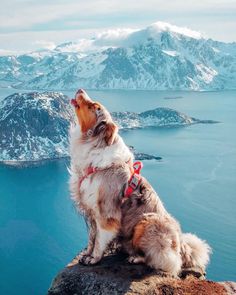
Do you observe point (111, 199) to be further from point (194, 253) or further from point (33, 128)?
point (33, 128)

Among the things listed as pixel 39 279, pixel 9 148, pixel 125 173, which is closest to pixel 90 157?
pixel 125 173

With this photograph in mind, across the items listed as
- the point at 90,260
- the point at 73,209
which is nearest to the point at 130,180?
the point at 90,260

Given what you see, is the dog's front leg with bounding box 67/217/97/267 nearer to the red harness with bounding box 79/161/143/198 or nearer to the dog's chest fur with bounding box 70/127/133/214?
the dog's chest fur with bounding box 70/127/133/214

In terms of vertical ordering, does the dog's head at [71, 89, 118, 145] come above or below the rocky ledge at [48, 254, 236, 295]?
above

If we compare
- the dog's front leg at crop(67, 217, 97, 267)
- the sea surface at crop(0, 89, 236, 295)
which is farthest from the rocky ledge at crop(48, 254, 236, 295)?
the sea surface at crop(0, 89, 236, 295)

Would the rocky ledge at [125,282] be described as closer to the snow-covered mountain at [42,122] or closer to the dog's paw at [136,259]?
the dog's paw at [136,259]

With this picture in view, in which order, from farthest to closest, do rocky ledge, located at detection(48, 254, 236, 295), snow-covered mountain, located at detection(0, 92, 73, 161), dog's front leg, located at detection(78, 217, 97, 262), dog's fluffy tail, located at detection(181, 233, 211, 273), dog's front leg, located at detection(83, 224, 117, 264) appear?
snow-covered mountain, located at detection(0, 92, 73, 161) → dog's fluffy tail, located at detection(181, 233, 211, 273) → dog's front leg, located at detection(78, 217, 97, 262) → dog's front leg, located at detection(83, 224, 117, 264) → rocky ledge, located at detection(48, 254, 236, 295)

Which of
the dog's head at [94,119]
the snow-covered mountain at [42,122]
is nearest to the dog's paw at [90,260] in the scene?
the dog's head at [94,119]
